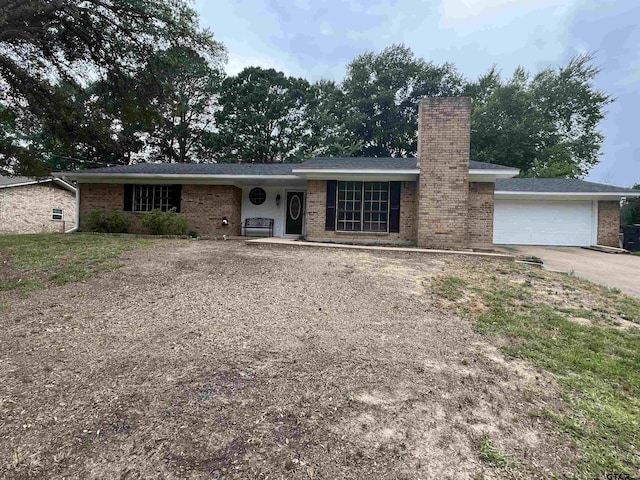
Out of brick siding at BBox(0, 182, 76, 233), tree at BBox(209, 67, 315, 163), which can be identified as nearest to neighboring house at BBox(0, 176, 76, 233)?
brick siding at BBox(0, 182, 76, 233)

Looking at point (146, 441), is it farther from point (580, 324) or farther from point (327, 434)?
point (580, 324)

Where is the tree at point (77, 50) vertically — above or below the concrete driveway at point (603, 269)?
above

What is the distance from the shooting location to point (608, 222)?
13375 mm

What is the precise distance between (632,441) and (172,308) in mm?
4222

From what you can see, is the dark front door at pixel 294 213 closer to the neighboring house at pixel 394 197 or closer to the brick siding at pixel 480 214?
the neighboring house at pixel 394 197

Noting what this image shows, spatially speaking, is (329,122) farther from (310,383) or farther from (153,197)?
(310,383)

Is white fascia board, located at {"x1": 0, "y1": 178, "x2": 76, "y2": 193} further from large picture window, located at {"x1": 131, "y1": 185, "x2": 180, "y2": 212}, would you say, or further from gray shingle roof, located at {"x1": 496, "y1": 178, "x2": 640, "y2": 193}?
gray shingle roof, located at {"x1": 496, "y1": 178, "x2": 640, "y2": 193}

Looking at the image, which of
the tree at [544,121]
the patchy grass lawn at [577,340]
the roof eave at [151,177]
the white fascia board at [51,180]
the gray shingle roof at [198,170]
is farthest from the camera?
the tree at [544,121]

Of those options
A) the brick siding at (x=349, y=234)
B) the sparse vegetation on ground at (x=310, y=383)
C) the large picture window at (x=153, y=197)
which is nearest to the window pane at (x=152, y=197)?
the large picture window at (x=153, y=197)

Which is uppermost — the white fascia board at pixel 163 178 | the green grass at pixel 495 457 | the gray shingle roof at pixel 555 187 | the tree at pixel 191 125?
the tree at pixel 191 125

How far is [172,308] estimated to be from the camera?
4.04m

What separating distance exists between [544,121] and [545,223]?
567 inches

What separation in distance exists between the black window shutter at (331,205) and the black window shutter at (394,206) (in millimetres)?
1822

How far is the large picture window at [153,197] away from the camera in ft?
42.7
